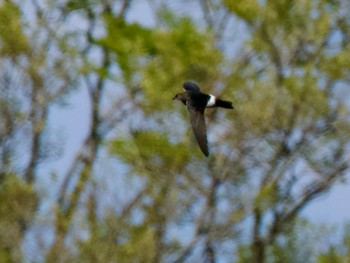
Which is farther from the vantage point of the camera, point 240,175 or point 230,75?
point 230,75

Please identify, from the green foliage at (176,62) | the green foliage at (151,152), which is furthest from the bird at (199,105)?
the green foliage at (176,62)

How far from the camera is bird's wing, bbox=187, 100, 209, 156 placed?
11481mm

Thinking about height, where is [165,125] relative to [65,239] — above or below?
above

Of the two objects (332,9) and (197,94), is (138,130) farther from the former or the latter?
(197,94)

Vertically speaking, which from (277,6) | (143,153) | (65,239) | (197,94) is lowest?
(197,94)

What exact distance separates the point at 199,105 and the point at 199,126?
66cm

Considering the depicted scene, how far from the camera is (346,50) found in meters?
21.4

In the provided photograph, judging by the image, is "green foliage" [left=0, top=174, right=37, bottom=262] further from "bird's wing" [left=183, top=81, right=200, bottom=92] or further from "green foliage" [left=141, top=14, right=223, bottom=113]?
"bird's wing" [left=183, top=81, right=200, bottom=92]

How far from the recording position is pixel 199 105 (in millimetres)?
12547

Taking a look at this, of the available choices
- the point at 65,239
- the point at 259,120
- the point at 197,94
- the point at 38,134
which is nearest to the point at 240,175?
the point at 259,120

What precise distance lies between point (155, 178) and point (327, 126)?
8.34ft

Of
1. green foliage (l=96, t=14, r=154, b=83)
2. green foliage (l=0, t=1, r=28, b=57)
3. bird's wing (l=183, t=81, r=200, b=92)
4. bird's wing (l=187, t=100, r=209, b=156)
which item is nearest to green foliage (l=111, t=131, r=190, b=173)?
green foliage (l=96, t=14, r=154, b=83)

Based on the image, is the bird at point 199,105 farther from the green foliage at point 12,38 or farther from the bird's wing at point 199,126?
the green foliage at point 12,38

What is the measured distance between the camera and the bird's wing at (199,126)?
1148 centimetres
